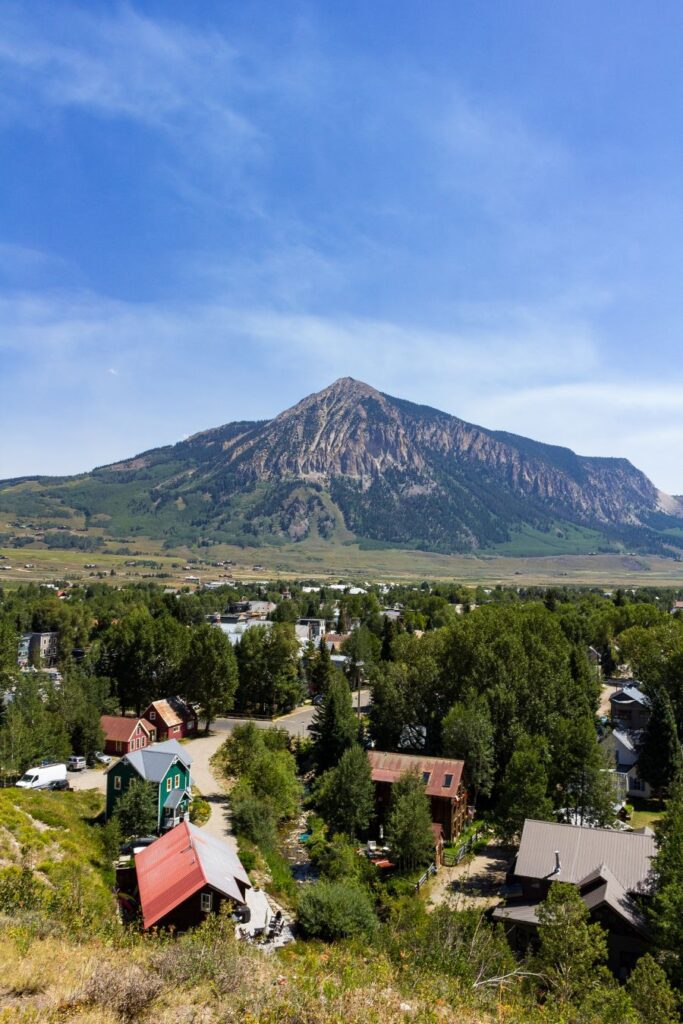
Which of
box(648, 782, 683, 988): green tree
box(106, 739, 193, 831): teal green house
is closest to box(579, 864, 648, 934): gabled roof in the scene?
box(648, 782, 683, 988): green tree

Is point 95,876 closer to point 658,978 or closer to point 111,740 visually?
point 658,978

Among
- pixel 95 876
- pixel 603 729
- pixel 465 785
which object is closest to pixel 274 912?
pixel 95 876

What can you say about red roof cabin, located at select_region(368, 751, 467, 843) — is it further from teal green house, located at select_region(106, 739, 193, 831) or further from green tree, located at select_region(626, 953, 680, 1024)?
green tree, located at select_region(626, 953, 680, 1024)

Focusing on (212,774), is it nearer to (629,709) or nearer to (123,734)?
(123,734)

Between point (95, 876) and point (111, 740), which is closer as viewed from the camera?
point (95, 876)

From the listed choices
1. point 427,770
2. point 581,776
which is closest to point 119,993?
point 427,770

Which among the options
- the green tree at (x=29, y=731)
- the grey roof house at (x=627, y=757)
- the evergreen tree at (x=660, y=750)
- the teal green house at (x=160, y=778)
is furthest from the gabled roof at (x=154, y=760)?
the evergreen tree at (x=660, y=750)

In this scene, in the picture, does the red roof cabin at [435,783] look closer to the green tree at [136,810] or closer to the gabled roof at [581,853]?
the gabled roof at [581,853]
